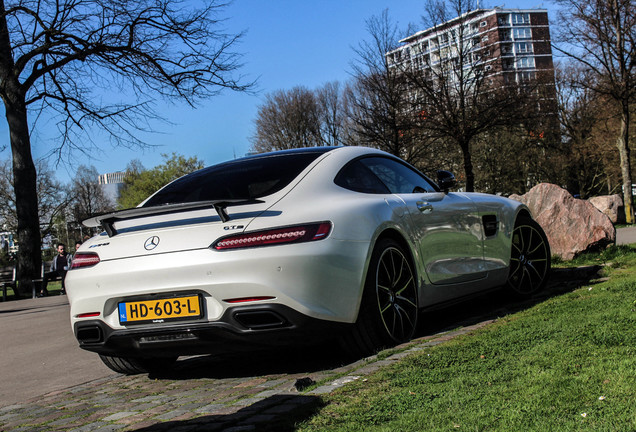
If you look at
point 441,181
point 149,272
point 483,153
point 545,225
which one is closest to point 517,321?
point 441,181

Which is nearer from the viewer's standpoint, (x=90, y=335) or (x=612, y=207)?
(x=90, y=335)

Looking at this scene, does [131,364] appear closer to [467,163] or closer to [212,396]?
[212,396]

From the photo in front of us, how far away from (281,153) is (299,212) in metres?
1.05

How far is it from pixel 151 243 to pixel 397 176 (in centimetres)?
209

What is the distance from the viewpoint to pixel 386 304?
450 centimetres

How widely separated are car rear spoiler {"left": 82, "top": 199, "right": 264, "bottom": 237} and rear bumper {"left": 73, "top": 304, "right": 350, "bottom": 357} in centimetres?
59

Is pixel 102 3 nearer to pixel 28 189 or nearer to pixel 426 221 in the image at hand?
pixel 28 189

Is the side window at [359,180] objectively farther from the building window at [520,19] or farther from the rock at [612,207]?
the building window at [520,19]

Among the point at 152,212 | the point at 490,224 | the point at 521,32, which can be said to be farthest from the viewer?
the point at 521,32

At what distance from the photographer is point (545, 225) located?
9.70 meters

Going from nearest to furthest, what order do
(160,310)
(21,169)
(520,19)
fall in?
(160,310)
(21,169)
(520,19)

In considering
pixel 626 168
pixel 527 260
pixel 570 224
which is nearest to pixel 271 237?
pixel 527 260

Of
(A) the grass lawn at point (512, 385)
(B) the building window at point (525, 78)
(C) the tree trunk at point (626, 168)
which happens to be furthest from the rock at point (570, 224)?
(B) the building window at point (525, 78)

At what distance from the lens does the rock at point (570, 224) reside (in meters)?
9.27
